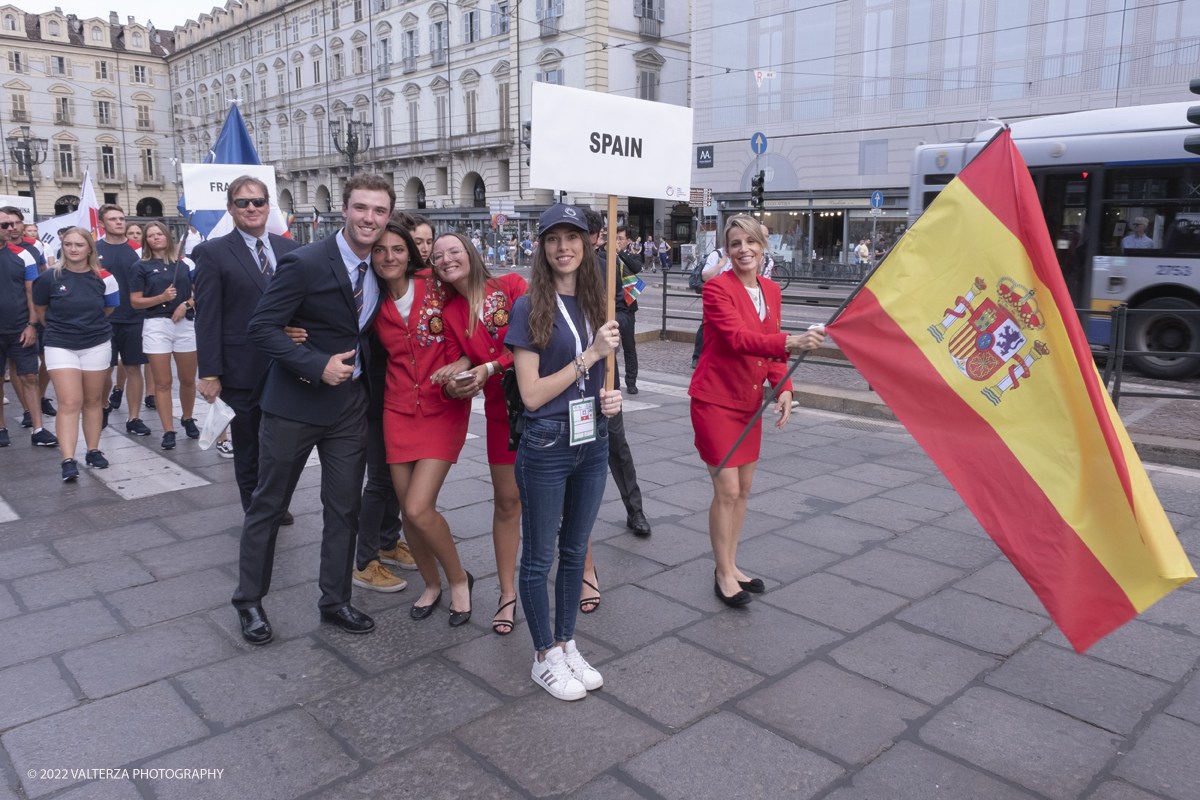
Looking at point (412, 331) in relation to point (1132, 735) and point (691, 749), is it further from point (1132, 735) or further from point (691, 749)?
point (1132, 735)

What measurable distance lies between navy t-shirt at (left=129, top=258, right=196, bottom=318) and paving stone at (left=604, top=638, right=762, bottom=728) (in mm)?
5278

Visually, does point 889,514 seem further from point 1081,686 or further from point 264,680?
point 264,680

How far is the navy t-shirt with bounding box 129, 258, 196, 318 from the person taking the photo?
6.89 metres

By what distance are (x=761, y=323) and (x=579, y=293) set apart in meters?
1.18

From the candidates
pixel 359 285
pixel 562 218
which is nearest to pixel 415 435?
pixel 359 285

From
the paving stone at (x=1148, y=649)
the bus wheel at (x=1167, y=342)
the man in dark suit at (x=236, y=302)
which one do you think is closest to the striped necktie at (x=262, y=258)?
the man in dark suit at (x=236, y=302)

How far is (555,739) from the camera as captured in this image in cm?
284

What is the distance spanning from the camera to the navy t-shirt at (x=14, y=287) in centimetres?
690

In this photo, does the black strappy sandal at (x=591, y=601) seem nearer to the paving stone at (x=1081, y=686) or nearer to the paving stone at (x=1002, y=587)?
the paving stone at (x=1081, y=686)

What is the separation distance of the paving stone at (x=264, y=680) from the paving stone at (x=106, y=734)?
0.29ft

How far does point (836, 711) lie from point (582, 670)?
0.89 metres

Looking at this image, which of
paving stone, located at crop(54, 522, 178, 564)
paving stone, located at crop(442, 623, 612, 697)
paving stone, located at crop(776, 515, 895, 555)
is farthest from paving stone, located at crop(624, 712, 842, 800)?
paving stone, located at crop(54, 522, 178, 564)

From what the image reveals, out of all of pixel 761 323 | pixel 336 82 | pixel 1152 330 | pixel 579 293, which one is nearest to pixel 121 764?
pixel 579 293

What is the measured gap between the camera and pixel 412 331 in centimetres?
355
